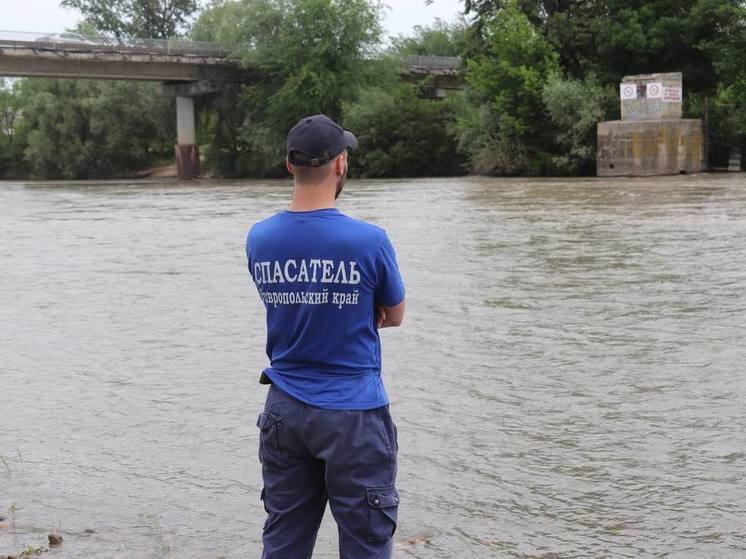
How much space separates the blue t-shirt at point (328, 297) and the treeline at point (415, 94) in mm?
37832

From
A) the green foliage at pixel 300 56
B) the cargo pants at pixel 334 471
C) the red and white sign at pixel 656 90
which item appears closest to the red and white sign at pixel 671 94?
the red and white sign at pixel 656 90

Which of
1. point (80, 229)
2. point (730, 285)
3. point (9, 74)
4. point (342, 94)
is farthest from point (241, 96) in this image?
point (730, 285)

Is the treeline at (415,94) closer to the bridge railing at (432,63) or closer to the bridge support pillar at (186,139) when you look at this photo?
the bridge support pillar at (186,139)

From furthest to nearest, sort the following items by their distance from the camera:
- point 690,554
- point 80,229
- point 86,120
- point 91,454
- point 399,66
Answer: point 86,120, point 399,66, point 80,229, point 91,454, point 690,554

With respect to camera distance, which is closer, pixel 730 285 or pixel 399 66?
pixel 730 285

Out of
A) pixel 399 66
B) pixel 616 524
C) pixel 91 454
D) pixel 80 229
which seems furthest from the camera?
pixel 399 66

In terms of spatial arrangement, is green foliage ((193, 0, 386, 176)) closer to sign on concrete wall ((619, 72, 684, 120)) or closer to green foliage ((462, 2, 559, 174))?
green foliage ((462, 2, 559, 174))

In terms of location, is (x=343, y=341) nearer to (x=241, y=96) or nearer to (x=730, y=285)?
(x=730, y=285)

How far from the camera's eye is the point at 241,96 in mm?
60594

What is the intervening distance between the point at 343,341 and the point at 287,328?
0.67 ft

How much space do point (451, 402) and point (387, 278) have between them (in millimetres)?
3765

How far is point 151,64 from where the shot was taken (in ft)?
193

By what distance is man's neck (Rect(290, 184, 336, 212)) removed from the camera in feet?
11.4

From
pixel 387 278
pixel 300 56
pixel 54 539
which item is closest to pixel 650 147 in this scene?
pixel 300 56
